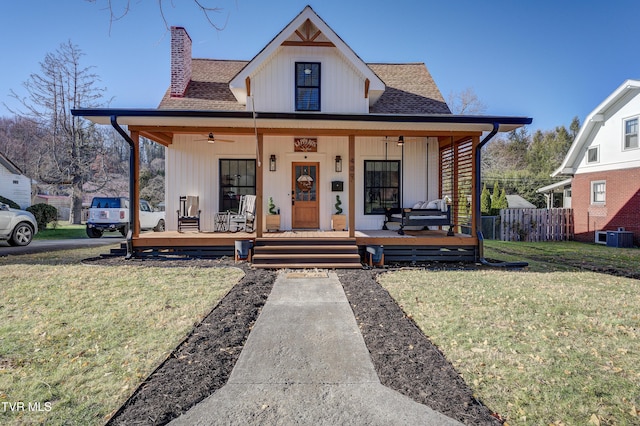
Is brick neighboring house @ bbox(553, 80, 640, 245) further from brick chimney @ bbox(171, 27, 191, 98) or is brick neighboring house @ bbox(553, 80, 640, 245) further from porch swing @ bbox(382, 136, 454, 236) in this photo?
brick chimney @ bbox(171, 27, 191, 98)

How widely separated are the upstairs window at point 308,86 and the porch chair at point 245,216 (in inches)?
121

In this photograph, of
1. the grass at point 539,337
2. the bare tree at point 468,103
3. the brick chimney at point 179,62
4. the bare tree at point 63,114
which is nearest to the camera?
the grass at point 539,337

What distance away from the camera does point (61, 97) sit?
66.1 ft

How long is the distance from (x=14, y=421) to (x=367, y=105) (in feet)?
31.2

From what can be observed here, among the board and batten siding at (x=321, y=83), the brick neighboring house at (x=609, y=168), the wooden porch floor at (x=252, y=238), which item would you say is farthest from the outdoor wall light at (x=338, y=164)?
the brick neighboring house at (x=609, y=168)

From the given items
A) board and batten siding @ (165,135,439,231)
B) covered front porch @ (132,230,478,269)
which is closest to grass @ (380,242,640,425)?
covered front porch @ (132,230,478,269)

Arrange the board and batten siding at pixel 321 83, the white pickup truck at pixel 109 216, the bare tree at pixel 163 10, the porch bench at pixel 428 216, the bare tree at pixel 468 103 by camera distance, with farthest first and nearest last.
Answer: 1. the bare tree at pixel 468 103
2. the white pickup truck at pixel 109 216
3. the board and batten siding at pixel 321 83
4. the porch bench at pixel 428 216
5. the bare tree at pixel 163 10

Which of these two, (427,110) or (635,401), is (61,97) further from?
(635,401)

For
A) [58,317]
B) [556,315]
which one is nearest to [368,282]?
[556,315]

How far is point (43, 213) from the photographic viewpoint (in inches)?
655

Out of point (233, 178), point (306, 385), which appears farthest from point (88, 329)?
point (233, 178)

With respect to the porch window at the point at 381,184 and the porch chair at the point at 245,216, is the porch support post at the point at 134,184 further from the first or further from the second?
the porch window at the point at 381,184

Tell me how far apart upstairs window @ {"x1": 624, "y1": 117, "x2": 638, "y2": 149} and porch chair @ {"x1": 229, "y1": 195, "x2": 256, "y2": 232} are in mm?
14770

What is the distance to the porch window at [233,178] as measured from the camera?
9984 millimetres
